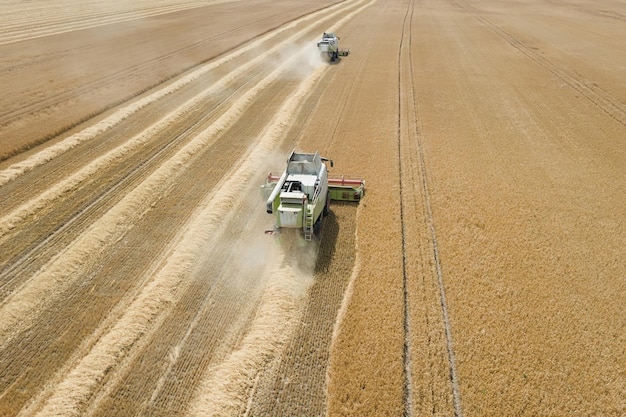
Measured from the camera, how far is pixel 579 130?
65.1 feet

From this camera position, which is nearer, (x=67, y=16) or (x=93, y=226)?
(x=93, y=226)

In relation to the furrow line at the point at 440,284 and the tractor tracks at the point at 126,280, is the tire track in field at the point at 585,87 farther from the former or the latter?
the tractor tracks at the point at 126,280

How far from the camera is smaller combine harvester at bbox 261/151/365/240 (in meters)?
10.9

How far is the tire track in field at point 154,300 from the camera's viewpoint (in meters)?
7.61

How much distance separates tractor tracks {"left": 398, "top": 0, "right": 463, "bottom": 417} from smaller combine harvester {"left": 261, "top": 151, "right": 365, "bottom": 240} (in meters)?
2.12

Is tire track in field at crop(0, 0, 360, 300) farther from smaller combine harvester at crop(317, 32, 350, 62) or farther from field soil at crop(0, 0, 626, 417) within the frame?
smaller combine harvester at crop(317, 32, 350, 62)

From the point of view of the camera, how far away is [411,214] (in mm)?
13242

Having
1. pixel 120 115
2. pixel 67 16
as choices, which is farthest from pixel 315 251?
pixel 67 16

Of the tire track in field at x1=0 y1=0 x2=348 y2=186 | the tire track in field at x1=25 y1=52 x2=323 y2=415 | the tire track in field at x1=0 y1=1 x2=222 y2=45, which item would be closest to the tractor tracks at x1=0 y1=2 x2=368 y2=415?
the tire track in field at x1=25 y1=52 x2=323 y2=415

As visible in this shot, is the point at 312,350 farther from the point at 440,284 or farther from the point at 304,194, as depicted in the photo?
the point at 304,194

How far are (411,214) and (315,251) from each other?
3.91m

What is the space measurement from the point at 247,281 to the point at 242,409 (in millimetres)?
3656

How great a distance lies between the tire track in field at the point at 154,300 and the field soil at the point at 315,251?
5 centimetres

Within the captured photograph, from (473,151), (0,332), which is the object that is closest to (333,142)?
(473,151)
